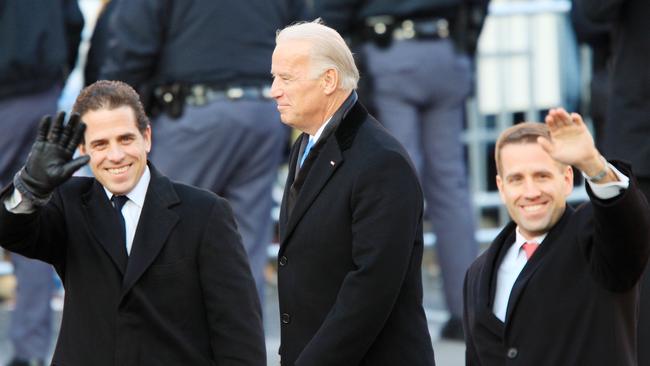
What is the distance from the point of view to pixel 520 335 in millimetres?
4531

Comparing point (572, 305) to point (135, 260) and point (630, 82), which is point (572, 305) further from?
point (630, 82)

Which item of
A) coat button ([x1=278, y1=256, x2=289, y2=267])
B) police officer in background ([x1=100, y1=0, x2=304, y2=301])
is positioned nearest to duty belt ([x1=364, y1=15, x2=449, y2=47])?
police officer in background ([x1=100, y1=0, x2=304, y2=301])

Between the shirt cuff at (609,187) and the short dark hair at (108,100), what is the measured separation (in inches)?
55.2

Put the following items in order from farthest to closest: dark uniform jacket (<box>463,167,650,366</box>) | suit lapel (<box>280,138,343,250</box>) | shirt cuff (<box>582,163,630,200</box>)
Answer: suit lapel (<box>280,138,343,250</box>) → dark uniform jacket (<box>463,167,650,366</box>) → shirt cuff (<box>582,163,630,200</box>)

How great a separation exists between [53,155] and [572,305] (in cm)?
151

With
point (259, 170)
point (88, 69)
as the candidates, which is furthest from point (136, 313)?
point (88, 69)

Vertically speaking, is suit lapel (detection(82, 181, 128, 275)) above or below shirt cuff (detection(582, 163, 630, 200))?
below

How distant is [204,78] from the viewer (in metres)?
7.35

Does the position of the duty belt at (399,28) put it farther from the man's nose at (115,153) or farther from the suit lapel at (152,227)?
the man's nose at (115,153)

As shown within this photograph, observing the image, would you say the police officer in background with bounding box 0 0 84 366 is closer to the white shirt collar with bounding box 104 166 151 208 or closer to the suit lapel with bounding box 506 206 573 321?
the white shirt collar with bounding box 104 166 151 208

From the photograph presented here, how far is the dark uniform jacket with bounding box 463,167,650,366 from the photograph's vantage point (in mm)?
4379

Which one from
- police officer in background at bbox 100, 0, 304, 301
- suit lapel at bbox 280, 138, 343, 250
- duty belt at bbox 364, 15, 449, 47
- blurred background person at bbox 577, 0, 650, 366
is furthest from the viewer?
duty belt at bbox 364, 15, 449, 47

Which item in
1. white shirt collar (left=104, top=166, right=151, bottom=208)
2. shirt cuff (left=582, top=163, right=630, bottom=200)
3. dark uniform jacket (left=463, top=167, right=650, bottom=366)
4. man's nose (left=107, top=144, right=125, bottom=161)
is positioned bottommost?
dark uniform jacket (left=463, top=167, right=650, bottom=366)

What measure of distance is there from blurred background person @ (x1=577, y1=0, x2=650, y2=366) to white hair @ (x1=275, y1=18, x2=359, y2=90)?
139 cm
